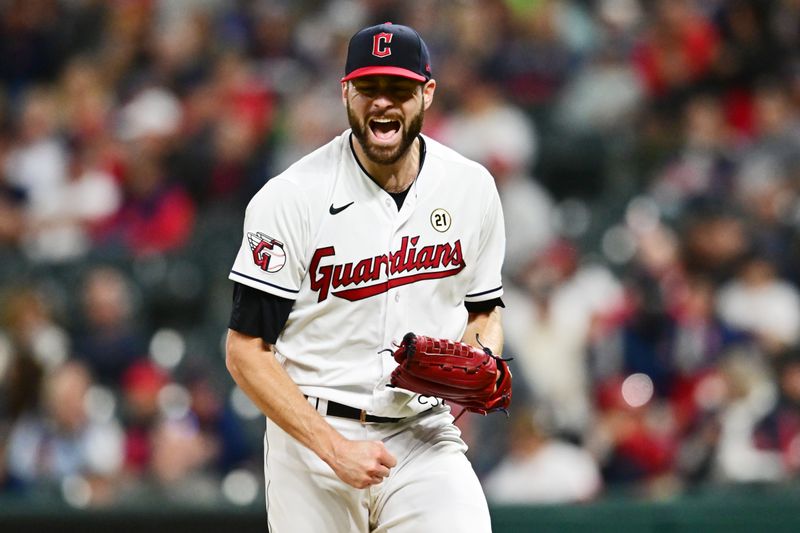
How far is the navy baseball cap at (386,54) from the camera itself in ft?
11.6

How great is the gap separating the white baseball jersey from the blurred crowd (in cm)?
259

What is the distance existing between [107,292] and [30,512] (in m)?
2.24

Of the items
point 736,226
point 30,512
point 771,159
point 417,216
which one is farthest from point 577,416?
point 417,216

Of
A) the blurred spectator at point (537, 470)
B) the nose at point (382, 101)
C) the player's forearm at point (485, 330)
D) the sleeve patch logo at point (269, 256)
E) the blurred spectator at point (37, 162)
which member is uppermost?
the blurred spectator at point (37, 162)

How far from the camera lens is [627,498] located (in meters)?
5.98

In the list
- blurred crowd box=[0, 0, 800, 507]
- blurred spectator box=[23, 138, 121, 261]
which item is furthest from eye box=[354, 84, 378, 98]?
blurred spectator box=[23, 138, 121, 261]

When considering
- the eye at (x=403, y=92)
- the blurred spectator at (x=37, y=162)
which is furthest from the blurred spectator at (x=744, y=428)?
the blurred spectator at (x=37, y=162)

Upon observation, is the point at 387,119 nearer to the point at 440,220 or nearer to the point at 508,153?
the point at 440,220

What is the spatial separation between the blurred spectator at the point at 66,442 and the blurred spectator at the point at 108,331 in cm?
45

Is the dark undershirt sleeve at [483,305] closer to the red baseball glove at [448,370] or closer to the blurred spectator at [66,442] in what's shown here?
the red baseball glove at [448,370]

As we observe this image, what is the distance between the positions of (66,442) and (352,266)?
13.8 ft

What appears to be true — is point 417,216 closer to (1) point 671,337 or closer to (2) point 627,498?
(2) point 627,498

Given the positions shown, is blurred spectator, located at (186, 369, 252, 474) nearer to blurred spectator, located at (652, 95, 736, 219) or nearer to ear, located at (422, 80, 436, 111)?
blurred spectator, located at (652, 95, 736, 219)

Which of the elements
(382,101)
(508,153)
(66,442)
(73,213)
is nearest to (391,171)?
(382,101)
